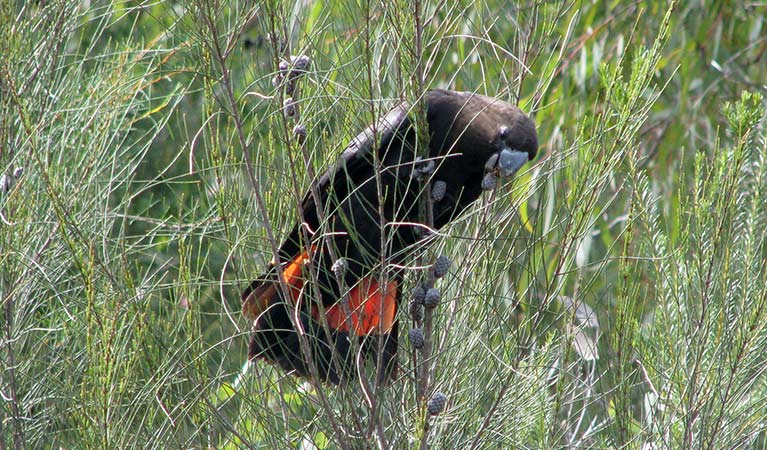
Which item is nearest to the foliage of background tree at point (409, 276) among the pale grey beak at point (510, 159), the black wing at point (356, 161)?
the black wing at point (356, 161)

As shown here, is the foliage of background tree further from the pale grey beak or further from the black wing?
→ the pale grey beak

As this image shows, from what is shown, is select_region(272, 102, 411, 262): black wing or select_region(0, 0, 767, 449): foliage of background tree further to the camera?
select_region(272, 102, 411, 262): black wing

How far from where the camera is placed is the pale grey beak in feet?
7.01

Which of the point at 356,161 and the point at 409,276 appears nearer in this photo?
the point at 409,276

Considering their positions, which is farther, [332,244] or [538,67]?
[538,67]

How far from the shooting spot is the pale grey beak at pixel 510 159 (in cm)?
214

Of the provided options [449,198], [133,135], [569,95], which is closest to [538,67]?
[569,95]

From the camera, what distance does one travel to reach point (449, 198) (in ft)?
7.04

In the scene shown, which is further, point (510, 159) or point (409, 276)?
point (510, 159)

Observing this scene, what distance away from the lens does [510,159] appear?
214 cm

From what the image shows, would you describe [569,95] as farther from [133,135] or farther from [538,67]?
[133,135]

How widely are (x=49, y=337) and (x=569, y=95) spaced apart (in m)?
1.74

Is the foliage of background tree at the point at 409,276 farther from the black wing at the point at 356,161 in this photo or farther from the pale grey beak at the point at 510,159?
the pale grey beak at the point at 510,159

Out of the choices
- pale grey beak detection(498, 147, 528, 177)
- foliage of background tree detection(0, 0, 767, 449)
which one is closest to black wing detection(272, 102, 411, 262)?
foliage of background tree detection(0, 0, 767, 449)
